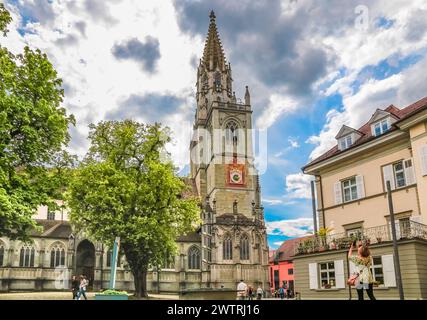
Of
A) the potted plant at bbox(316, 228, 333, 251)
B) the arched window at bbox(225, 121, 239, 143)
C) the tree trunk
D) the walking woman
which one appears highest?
the arched window at bbox(225, 121, 239, 143)

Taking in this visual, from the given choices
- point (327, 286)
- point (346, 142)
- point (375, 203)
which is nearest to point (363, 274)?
point (327, 286)

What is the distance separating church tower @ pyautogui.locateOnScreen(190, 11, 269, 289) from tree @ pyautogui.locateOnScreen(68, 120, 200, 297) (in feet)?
90.9

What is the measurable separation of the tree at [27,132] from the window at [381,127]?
20.2 m

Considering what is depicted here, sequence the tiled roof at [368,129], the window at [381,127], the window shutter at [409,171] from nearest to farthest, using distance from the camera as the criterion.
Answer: the window shutter at [409,171] < the window at [381,127] < the tiled roof at [368,129]

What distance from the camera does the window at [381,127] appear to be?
2617cm

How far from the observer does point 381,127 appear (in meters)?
26.6

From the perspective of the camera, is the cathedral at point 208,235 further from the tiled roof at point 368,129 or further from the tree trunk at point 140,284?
the tiled roof at point 368,129

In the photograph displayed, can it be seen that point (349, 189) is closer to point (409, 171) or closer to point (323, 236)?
point (323, 236)

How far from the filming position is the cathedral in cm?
5362

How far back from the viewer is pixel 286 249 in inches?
3219

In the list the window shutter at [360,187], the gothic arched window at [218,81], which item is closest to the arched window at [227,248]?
the gothic arched window at [218,81]

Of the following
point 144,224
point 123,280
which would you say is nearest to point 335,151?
point 144,224

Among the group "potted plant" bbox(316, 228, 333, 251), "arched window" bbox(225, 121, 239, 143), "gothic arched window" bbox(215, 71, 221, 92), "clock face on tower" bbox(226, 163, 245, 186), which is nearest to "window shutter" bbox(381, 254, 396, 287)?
"potted plant" bbox(316, 228, 333, 251)

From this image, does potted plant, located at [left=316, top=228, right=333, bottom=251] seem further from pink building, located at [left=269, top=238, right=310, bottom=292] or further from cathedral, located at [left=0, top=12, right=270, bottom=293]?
pink building, located at [left=269, top=238, right=310, bottom=292]
